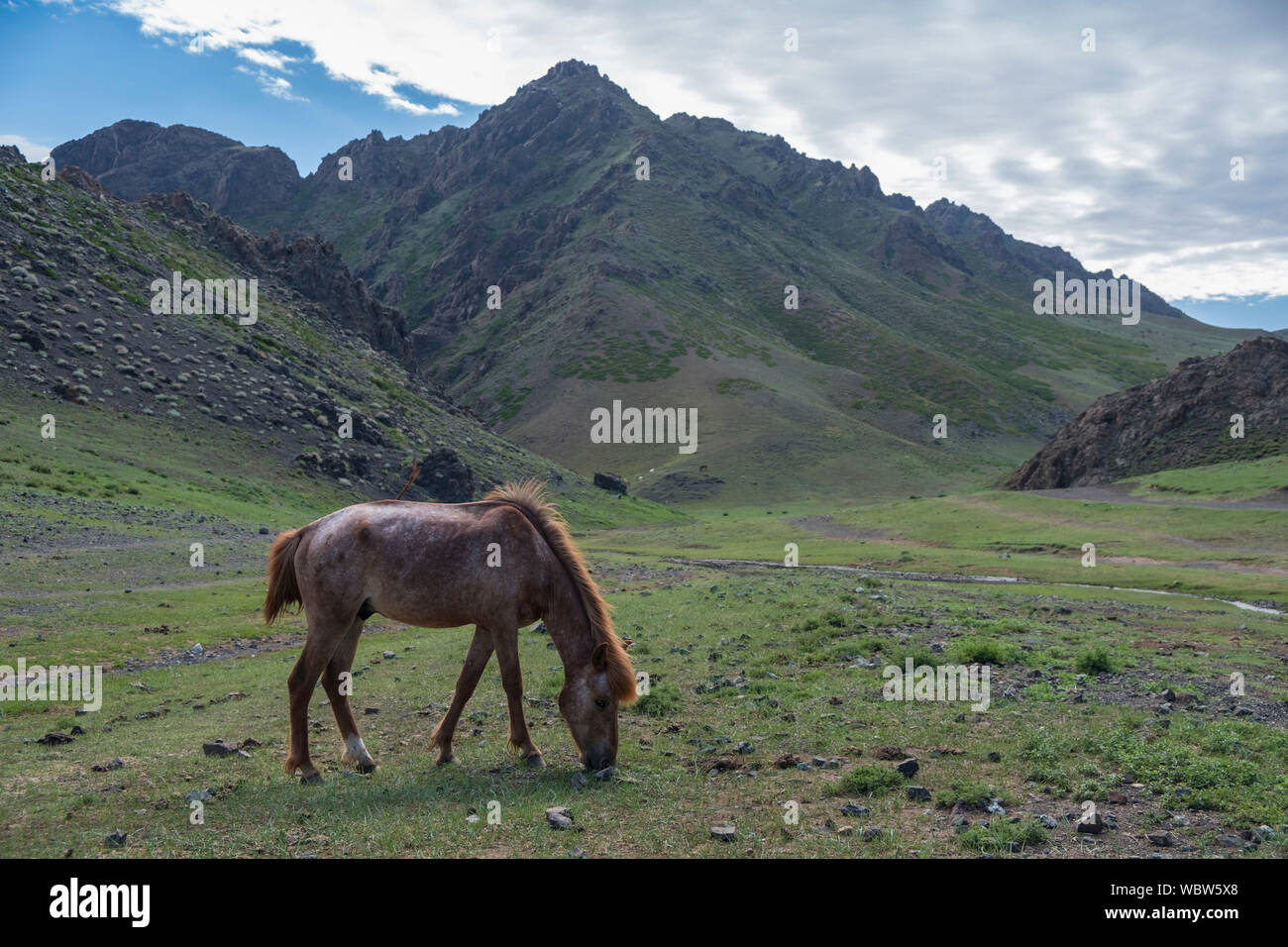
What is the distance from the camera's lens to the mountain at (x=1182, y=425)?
274ft

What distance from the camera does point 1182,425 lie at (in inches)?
3541

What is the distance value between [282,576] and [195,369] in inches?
2720

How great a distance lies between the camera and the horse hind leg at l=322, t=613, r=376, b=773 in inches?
461

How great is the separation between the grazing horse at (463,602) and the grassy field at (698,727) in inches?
30.6

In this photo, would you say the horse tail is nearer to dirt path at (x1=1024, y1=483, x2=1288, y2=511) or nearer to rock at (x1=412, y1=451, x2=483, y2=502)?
rock at (x1=412, y1=451, x2=483, y2=502)

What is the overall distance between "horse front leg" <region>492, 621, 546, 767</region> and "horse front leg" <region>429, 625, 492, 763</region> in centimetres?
20

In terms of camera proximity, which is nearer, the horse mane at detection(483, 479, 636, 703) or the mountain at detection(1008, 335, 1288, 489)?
the horse mane at detection(483, 479, 636, 703)

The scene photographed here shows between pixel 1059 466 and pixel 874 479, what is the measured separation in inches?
1621

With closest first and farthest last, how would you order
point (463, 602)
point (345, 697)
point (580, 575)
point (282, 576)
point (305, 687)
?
point (305, 687) < point (463, 602) < point (580, 575) < point (345, 697) < point (282, 576)

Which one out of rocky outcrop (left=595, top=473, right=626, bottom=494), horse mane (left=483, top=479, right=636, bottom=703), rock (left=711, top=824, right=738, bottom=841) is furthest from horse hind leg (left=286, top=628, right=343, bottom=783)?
rocky outcrop (left=595, top=473, right=626, bottom=494)

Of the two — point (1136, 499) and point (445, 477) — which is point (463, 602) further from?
point (1136, 499)

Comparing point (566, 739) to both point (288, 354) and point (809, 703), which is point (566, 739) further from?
point (288, 354)

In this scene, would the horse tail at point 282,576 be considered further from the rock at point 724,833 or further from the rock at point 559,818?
the rock at point 724,833

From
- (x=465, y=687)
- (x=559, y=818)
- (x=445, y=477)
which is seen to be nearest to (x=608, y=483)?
(x=445, y=477)
